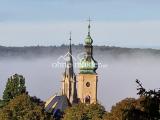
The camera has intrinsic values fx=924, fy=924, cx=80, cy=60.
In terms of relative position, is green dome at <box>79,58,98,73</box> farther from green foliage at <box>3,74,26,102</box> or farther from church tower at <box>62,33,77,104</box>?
green foliage at <box>3,74,26,102</box>

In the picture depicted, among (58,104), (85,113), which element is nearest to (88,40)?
(58,104)

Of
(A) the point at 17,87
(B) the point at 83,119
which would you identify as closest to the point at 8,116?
(B) the point at 83,119

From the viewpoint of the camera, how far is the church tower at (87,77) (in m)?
167

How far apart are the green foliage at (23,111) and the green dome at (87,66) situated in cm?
7025

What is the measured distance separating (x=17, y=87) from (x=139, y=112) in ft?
248

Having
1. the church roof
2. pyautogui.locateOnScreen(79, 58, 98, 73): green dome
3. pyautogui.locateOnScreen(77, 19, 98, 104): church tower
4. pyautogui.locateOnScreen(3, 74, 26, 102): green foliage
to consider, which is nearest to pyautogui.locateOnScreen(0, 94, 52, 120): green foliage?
pyautogui.locateOnScreen(3, 74, 26, 102): green foliage

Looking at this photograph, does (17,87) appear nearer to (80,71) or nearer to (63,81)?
(80,71)

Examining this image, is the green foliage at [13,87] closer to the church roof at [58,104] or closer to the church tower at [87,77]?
the church roof at [58,104]

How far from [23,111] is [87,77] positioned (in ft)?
253

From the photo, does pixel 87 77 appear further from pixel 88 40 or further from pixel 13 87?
pixel 13 87

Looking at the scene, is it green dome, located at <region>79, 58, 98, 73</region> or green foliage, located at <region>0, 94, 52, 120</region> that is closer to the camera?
green foliage, located at <region>0, 94, 52, 120</region>

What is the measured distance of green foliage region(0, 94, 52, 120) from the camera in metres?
91.9

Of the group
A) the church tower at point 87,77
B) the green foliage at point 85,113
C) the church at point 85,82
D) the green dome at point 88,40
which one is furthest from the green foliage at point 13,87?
the green dome at point 88,40

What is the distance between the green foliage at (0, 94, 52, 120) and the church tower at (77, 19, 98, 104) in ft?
233
